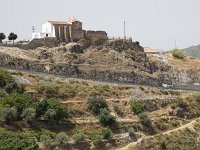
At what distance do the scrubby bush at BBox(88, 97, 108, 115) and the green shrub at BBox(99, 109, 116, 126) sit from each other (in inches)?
50.9

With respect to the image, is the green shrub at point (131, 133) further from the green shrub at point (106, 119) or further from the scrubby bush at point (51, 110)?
the scrubby bush at point (51, 110)

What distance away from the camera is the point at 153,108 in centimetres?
6694

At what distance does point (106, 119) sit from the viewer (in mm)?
59000

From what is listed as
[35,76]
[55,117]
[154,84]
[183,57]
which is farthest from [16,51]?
[183,57]

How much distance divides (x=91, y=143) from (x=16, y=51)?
2072 centimetres

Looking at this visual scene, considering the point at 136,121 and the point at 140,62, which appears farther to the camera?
the point at 140,62

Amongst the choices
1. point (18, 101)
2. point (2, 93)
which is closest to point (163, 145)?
point (18, 101)

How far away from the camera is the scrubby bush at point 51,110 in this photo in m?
55.5

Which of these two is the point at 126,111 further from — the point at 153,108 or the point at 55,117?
the point at 55,117

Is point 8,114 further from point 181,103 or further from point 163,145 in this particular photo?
point 181,103

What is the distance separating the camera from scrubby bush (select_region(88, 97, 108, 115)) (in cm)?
6109

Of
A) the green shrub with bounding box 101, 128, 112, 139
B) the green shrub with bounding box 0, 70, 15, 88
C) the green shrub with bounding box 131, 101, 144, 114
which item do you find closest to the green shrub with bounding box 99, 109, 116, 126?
the green shrub with bounding box 101, 128, 112, 139

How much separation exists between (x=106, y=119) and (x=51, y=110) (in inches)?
285

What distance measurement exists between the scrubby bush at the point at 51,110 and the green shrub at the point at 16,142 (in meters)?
7.35
